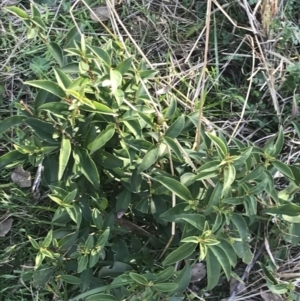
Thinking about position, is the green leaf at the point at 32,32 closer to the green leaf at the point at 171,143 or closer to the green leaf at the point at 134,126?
the green leaf at the point at 134,126

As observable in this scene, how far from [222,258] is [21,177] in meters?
0.82

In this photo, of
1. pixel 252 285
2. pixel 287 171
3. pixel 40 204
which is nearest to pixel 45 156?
pixel 40 204

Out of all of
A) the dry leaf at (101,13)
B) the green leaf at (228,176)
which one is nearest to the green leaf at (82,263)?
the green leaf at (228,176)

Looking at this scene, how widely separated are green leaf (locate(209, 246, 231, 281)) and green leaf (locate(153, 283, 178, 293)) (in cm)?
14

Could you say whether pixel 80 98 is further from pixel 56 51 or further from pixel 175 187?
pixel 175 187

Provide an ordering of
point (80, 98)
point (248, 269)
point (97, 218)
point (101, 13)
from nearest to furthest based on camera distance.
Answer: point (80, 98) → point (97, 218) → point (248, 269) → point (101, 13)

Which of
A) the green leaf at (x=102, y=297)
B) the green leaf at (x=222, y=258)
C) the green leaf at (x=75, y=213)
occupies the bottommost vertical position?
the green leaf at (x=102, y=297)

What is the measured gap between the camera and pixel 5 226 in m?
1.79

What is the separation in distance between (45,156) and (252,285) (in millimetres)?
822

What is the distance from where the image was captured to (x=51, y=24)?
193 centimetres

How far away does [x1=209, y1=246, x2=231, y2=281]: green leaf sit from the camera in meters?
1.32

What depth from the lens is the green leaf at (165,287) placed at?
4.51 feet

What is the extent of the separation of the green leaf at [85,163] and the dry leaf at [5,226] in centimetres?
57

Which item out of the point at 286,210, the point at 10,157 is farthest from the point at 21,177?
the point at 286,210
